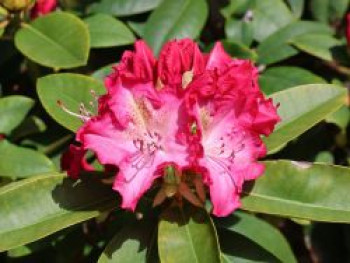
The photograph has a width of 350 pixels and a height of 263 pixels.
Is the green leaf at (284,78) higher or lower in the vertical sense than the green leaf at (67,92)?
lower

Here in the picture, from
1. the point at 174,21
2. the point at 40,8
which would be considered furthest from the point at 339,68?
the point at 40,8

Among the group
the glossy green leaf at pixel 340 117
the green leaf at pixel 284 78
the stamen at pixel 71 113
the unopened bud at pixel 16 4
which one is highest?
the unopened bud at pixel 16 4

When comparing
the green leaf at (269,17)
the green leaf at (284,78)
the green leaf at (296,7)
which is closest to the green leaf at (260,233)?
the green leaf at (284,78)

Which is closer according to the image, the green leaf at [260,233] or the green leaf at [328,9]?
the green leaf at [260,233]

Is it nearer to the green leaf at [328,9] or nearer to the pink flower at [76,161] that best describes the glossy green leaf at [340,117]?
the green leaf at [328,9]

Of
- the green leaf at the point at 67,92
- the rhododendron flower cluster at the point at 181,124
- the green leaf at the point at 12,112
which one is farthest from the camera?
the green leaf at the point at 12,112

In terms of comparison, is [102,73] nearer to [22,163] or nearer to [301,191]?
[22,163]

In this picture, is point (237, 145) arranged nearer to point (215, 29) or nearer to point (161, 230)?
point (161, 230)
